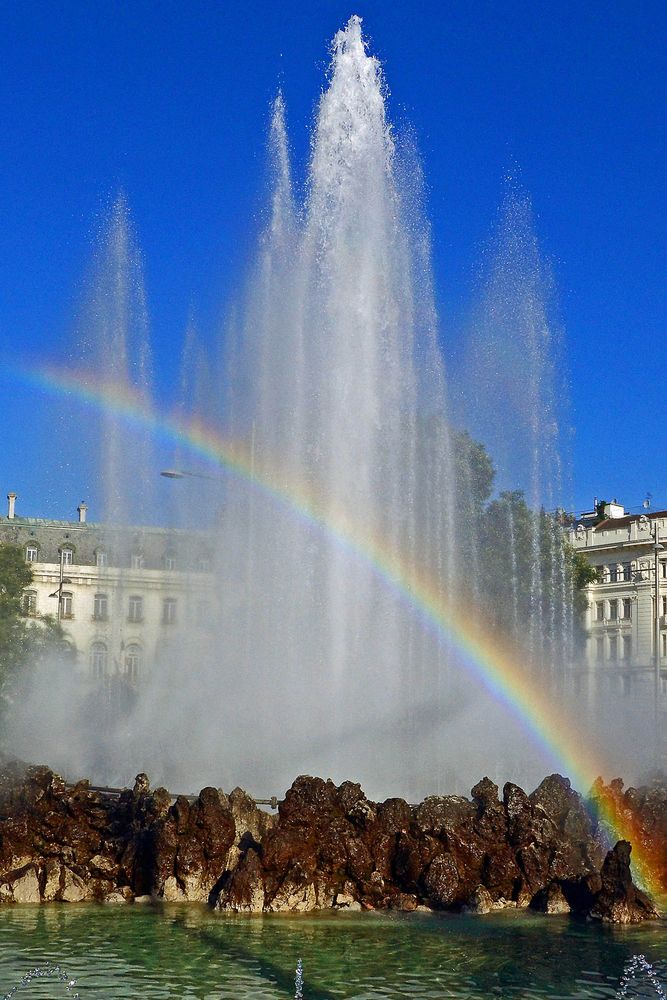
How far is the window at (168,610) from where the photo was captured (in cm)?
4228

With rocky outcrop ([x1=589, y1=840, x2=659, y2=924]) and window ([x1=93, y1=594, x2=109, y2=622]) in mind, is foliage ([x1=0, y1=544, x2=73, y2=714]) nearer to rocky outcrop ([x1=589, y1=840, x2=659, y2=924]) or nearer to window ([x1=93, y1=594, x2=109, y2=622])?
window ([x1=93, y1=594, x2=109, y2=622])

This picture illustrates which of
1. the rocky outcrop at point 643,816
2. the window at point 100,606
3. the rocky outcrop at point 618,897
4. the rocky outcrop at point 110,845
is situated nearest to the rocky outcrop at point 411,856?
the rocky outcrop at point 618,897

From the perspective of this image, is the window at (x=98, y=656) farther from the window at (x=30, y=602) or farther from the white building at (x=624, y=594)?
the white building at (x=624, y=594)

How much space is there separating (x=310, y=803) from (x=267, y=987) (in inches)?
245

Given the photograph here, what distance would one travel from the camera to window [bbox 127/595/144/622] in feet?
194

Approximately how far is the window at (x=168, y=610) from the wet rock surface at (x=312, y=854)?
1996 centimetres

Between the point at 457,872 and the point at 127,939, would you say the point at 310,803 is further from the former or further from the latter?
the point at 127,939

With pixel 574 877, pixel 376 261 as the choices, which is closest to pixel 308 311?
pixel 376 261

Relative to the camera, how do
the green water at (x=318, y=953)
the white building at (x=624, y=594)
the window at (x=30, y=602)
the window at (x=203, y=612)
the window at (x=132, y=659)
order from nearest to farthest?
the green water at (x=318, y=953) → the window at (x=203, y=612) → the window at (x=132, y=659) → the window at (x=30, y=602) → the white building at (x=624, y=594)

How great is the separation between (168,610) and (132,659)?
40.8 feet

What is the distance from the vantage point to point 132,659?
56.5 metres

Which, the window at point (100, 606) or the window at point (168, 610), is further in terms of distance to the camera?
the window at point (100, 606)

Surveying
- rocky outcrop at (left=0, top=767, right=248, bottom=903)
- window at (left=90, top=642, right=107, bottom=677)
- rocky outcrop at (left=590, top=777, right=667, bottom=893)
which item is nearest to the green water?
rocky outcrop at (left=0, top=767, right=248, bottom=903)

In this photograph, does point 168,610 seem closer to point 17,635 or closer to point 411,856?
point 17,635
